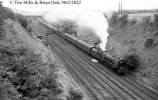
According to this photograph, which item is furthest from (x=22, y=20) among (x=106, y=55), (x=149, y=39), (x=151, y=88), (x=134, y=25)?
(x=151, y=88)

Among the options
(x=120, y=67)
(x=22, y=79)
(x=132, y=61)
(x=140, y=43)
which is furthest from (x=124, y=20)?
(x=22, y=79)

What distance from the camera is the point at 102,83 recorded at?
66.4 ft

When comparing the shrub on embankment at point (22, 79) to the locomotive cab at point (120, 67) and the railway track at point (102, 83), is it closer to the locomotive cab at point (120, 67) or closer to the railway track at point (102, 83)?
the railway track at point (102, 83)

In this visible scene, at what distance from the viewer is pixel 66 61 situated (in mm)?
28656

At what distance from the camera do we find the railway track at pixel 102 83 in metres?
17.1

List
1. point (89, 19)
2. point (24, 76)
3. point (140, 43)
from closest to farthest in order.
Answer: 1. point (24, 76)
2. point (140, 43)
3. point (89, 19)

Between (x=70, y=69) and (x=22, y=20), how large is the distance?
19.5 meters

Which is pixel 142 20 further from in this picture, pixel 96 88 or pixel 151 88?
pixel 96 88

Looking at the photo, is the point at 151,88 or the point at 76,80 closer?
the point at 151,88

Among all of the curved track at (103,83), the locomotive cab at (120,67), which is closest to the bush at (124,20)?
the curved track at (103,83)

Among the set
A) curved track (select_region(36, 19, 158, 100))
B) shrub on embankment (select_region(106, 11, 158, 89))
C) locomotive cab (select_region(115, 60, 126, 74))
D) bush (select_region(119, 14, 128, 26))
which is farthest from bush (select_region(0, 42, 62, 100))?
bush (select_region(119, 14, 128, 26))

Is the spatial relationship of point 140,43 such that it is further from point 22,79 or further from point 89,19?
point 89,19

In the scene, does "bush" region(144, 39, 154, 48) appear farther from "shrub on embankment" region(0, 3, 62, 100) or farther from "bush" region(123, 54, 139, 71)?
"shrub on embankment" region(0, 3, 62, 100)

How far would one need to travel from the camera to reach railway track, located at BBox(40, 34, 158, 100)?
17108 mm
